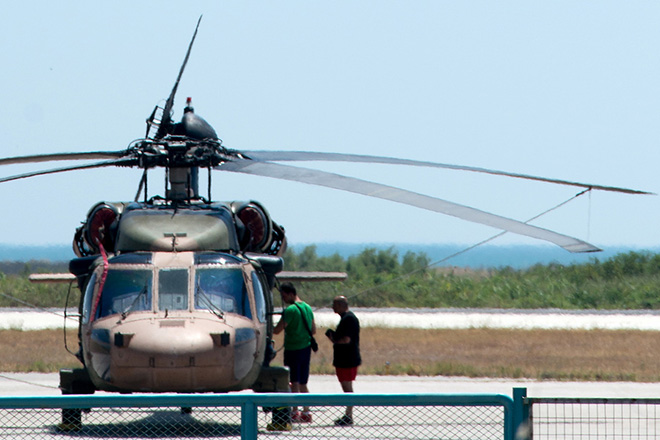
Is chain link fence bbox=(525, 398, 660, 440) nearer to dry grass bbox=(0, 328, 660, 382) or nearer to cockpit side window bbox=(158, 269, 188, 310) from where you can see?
cockpit side window bbox=(158, 269, 188, 310)

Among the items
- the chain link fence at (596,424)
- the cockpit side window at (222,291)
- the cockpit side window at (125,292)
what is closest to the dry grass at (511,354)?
the chain link fence at (596,424)

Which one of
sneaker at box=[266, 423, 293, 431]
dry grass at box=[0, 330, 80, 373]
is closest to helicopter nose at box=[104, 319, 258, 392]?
sneaker at box=[266, 423, 293, 431]

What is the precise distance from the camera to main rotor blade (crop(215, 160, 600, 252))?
948 cm

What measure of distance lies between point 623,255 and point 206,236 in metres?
44.1

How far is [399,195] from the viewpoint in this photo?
36.0ft

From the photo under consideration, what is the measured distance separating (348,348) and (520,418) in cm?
582

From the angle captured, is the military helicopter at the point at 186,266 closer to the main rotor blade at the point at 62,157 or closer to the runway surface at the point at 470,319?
the main rotor blade at the point at 62,157

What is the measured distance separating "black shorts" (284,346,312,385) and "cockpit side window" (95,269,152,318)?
2.16 m

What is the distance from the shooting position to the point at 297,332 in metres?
13.3

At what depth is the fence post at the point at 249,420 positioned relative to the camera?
7.54 metres

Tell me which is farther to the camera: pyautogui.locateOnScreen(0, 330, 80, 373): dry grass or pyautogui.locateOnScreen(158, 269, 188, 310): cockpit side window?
pyautogui.locateOnScreen(0, 330, 80, 373): dry grass

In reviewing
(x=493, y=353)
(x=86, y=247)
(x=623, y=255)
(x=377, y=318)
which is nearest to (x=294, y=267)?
(x=623, y=255)

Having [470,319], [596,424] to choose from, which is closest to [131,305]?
[596,424]

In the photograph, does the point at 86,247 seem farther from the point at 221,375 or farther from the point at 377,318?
the point at 377,318
